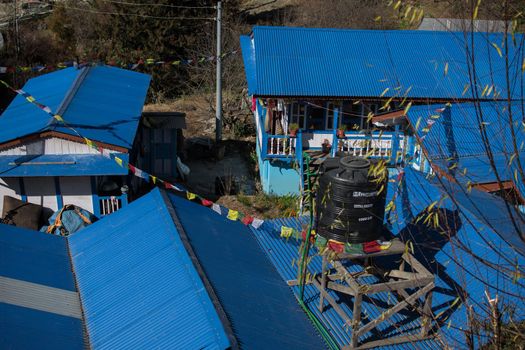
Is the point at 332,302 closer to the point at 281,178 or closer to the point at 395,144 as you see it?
the point at 395,144

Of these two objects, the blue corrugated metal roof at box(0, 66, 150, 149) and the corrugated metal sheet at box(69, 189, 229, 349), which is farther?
the blue corrugated metal roof at box(0, 66, 150, 149)

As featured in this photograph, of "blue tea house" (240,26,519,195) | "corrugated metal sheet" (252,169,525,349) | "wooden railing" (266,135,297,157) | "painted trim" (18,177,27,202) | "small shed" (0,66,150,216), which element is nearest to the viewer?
"corrugated metal sheet" (252,169,525,349)

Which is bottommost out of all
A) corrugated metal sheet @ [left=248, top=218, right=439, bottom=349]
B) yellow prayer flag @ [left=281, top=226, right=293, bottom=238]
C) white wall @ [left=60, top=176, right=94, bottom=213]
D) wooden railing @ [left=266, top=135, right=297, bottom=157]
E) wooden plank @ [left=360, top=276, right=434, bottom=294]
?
corrugated metal sheet @ [left=248, top=218, right=439, bottom=349]

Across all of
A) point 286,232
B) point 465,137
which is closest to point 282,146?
point 465,137

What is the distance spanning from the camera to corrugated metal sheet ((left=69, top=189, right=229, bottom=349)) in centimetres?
810

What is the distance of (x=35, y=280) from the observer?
998 cm

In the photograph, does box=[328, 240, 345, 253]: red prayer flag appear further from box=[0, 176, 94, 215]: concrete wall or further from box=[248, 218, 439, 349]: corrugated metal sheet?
box=[0, 176, 94, 215]: concrete wall

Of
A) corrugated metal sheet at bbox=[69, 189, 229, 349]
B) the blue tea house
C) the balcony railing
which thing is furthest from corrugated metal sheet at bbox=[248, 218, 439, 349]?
the blue tea house

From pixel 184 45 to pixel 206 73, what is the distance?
167 inches

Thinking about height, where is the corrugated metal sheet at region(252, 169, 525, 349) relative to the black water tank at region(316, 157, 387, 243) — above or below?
below

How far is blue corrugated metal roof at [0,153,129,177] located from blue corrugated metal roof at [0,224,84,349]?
2.35 metres

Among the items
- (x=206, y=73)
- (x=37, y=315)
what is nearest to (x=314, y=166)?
(x=37, y=315)

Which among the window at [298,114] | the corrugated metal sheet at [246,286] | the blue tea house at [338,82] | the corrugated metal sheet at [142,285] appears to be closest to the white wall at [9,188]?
the corrugated metal sheet at [142,285]

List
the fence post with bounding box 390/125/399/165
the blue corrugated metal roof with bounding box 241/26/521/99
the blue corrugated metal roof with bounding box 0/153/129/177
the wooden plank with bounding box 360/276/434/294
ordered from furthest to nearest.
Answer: the blue corrugated metal roof with bounding box 241/26/521/99
the fence post with bounding box 390/125/399/165
the blue corrugated metal roof with bounding box 0/153/129/177
the wooden plank with bounding box 360/276/434/294
